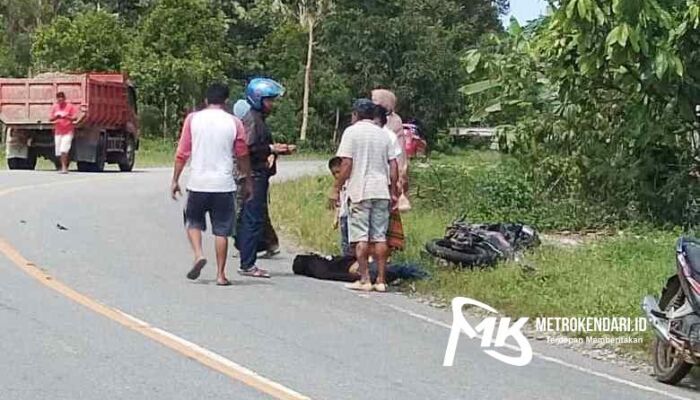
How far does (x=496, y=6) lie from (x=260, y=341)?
66.7m

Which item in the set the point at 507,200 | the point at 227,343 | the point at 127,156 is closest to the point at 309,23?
the point at 127,156

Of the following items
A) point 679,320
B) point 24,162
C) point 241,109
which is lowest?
point 24,162

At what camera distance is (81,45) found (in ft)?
159

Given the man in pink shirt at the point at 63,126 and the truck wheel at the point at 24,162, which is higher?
the man in pink shirt at the point at 63,126

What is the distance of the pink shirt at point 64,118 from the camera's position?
2734 centimetres

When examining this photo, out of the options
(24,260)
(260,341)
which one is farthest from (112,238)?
(260,341)

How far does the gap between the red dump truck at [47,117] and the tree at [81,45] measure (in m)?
19.2

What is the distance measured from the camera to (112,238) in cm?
1501

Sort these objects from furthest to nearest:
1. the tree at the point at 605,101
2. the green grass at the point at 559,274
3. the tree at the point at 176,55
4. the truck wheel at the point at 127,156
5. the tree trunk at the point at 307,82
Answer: the tree trunk at the point at 307,82
the tree at the point at 176,55
the truck wheel at the point at 127,156
the tree at the point at 605,101
the green grass at the point at 559,274

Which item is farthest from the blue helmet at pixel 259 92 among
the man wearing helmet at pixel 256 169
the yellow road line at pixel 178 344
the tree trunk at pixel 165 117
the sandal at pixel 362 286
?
the tree trunk at pixel 165 117

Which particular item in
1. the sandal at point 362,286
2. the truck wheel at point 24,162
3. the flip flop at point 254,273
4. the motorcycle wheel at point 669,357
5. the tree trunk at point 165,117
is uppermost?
the motorcycle wheel at point 669,357

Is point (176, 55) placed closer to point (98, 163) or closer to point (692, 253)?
point (98, 163)

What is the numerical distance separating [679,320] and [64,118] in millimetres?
21006

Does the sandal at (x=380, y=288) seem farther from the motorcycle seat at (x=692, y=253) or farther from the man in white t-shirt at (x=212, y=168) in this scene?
the motorcycle seat at (x=692, y=253)
